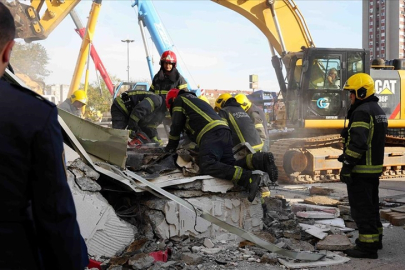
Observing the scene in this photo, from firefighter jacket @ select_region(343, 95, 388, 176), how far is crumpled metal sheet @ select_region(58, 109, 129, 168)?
2.39 meters

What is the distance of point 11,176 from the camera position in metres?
1.48

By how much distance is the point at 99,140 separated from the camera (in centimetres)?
489

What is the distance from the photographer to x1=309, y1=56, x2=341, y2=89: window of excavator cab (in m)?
9.96

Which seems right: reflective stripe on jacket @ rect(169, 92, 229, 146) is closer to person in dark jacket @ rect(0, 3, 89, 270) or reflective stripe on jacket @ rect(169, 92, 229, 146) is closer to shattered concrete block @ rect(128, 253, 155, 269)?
shattered concrete block @ rect(128, 253, 155, 269)

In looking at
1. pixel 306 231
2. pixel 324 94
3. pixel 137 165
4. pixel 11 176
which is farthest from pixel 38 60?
pixel 11 176

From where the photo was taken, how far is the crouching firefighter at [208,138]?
205 inches

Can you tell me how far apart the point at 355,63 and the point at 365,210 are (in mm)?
5930

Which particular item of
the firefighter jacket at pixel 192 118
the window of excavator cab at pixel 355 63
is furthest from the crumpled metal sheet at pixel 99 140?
the window of excavator cab at pixel 355 63

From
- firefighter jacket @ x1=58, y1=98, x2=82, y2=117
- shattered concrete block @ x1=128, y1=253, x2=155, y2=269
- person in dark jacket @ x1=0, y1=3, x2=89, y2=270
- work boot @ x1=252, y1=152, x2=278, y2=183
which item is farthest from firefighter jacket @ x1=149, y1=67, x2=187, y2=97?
person in dark jacket @ x1=0, y1=3, x2=89, y2=270

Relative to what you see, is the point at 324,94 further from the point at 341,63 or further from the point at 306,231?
the point at 306,231

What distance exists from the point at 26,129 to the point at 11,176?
0.53ft

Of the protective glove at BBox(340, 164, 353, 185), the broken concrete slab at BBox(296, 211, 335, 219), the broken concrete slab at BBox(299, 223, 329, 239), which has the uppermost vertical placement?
the protective glove at BBox(340, 164, 353, 185)

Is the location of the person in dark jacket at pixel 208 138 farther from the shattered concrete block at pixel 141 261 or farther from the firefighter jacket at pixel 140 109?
the shattered concrete block at pixel 141 261

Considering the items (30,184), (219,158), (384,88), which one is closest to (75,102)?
(219,158)
